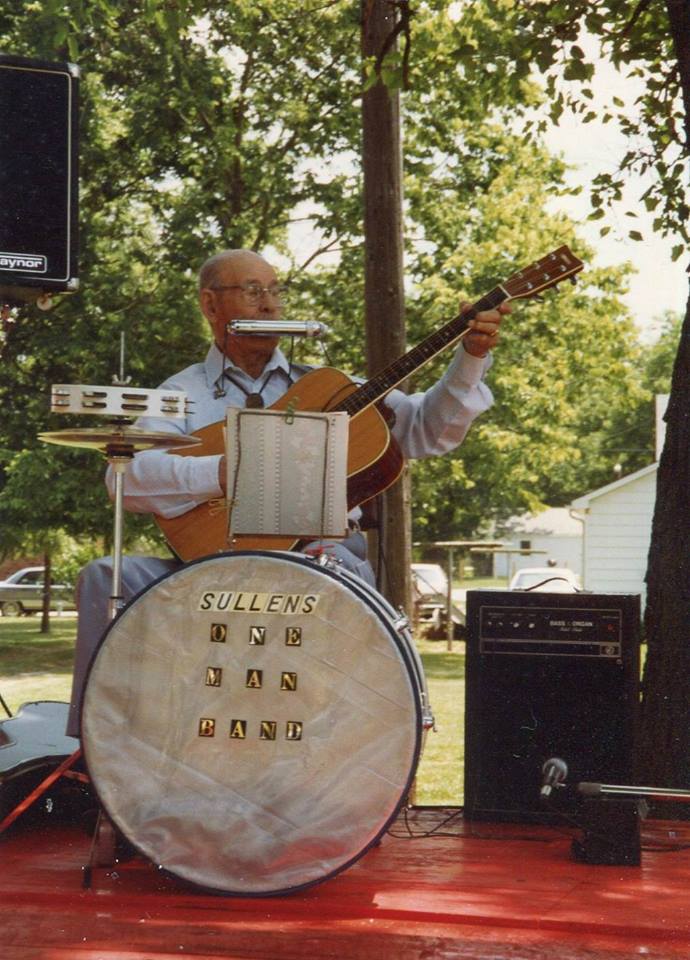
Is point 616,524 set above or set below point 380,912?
above

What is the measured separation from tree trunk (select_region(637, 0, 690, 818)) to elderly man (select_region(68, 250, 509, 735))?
87 cm

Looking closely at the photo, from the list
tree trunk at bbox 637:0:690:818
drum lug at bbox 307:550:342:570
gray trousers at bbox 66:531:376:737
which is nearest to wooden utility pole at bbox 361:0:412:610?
tree trunk at bbox 637:0:690:818

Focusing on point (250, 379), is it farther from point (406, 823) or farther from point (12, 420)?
point (12, 420)

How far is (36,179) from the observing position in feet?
12.8

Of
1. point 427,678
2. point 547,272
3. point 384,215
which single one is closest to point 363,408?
point 547,272

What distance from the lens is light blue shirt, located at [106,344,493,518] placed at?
11.9 feet

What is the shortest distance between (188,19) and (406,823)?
4.23 m

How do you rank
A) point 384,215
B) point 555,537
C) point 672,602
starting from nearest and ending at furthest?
point 672,602 < point 384,215 < point 555,537

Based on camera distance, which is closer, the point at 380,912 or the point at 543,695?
the point at 380,912

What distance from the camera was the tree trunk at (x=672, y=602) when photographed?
4.43 meters

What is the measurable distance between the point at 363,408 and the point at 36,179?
3.85 ft

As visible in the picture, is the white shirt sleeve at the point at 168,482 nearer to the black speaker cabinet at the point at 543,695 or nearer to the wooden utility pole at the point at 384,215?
the black speaker cabinet at the point at 543,695

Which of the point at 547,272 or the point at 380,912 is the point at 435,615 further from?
the point at 380,912

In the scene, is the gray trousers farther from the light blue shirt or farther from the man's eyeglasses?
the man's eyeglasses
